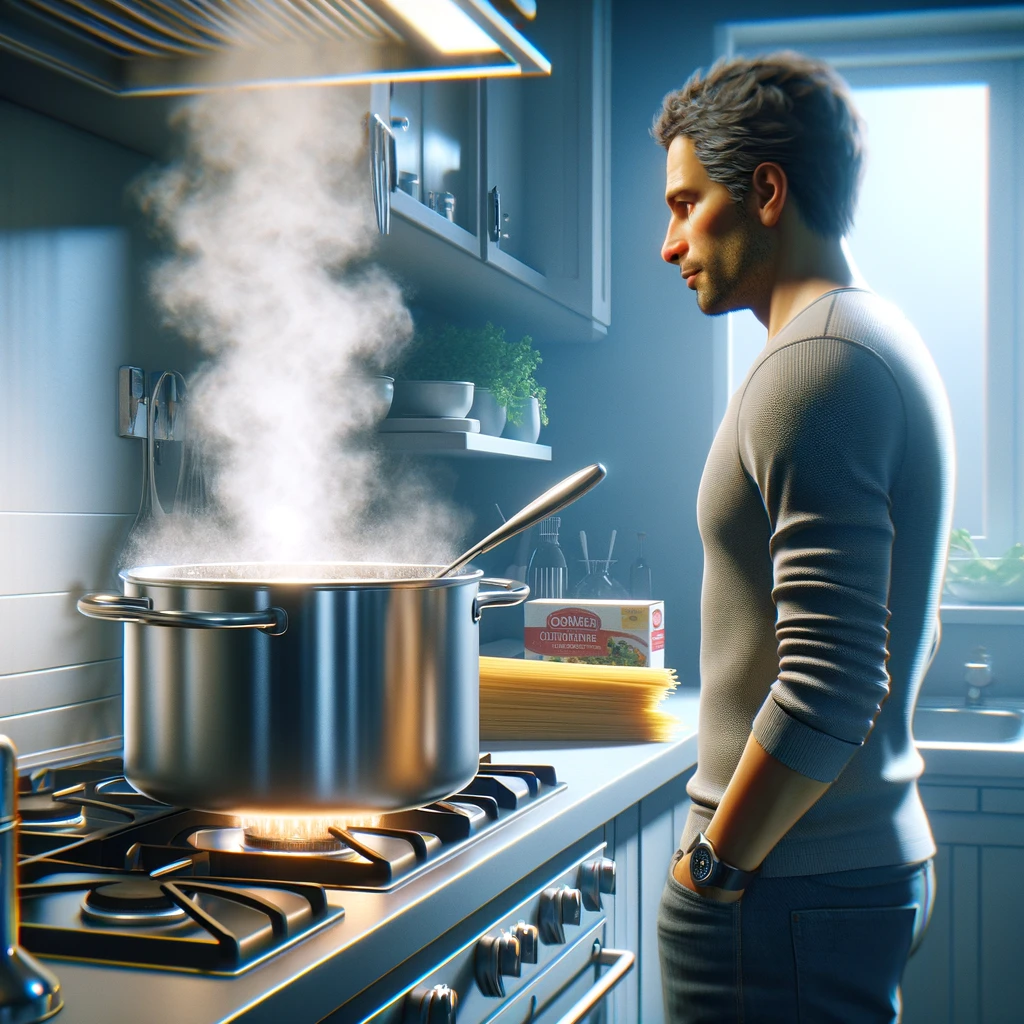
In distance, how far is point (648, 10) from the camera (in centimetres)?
263

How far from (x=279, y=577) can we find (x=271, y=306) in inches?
23.4

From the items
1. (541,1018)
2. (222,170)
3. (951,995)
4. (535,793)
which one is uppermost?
(222,170)

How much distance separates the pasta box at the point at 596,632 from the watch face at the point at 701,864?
2.91 ft

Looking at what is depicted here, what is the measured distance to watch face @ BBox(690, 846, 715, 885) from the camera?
100 centimetres

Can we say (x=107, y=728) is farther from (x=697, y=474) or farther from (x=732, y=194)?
(x=697, y=474)

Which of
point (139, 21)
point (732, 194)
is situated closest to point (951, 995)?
point (732, 194)

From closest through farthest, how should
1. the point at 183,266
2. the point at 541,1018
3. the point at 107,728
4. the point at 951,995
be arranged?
→ the point at 541,1018 < the point at 107,728 < the point at 183,266 < the point at 951,995

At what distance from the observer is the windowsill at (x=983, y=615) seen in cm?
251

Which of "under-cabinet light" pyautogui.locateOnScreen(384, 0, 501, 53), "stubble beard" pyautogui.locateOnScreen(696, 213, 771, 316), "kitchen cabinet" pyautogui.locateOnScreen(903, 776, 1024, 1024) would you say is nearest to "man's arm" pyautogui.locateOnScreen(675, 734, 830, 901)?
"stubble beard" pyautogui.locateOnScreen(696, 213, 771, 316)

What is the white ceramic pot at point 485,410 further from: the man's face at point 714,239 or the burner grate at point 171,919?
the burner grate at point 171,919

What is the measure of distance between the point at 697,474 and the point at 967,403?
71 centimetres

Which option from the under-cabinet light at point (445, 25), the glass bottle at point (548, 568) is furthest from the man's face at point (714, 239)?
the glass bottle at point (548, 568)

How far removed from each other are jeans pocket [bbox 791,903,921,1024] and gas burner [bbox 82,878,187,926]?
1.77 ft

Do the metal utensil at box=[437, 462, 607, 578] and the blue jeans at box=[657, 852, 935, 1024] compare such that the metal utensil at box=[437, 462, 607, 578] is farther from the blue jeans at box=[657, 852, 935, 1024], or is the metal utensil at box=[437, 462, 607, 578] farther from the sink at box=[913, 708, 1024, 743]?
the sink at box=[913, 708, 1024, 743]
